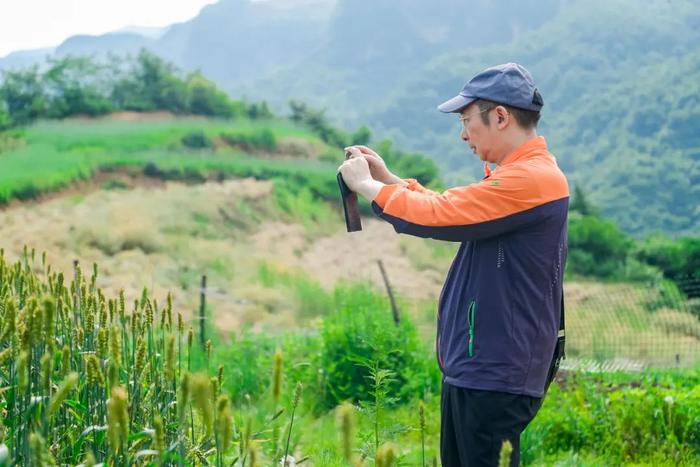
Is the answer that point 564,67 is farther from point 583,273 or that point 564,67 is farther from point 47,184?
point 47,184

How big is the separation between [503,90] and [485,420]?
926 millimetres

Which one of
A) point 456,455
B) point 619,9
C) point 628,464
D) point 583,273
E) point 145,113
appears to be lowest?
point 583,273

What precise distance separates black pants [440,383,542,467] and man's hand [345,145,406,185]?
0.69 meters

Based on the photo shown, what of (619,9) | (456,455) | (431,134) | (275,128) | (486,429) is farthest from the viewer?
(619,9)

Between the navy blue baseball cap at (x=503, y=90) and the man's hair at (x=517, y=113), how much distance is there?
0.06 ft

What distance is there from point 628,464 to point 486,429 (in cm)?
233

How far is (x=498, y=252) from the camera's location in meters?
2.61

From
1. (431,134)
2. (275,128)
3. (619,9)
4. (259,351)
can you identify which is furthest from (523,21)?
(259,351)

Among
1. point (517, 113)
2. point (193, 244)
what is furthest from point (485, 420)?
point (193, 244)

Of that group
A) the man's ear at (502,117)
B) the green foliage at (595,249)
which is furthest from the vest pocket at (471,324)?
the green foliage at (595,249)

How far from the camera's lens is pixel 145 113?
2358cm

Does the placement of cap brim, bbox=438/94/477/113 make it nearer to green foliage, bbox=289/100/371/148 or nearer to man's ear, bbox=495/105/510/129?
man's ear, bbox=495/105/510/129

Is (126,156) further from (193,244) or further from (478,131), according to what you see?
(478,131)

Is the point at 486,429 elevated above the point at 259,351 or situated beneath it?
elevated above
